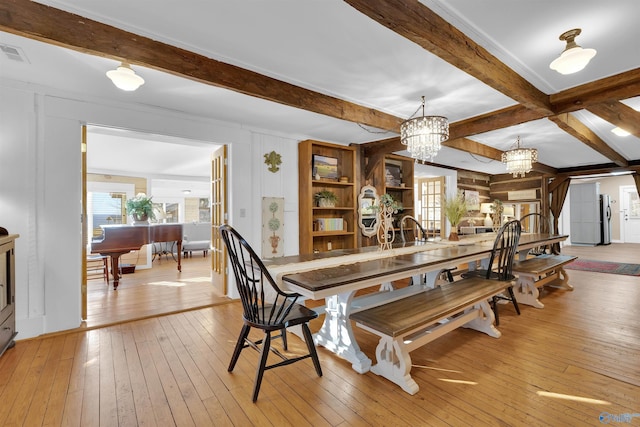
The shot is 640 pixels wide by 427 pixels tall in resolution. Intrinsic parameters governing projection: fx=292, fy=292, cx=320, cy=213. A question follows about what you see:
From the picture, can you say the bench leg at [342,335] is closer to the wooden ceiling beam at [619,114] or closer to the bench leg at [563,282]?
the wooden ceiling beam at [619,114]

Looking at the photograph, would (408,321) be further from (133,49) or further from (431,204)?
(431,204)

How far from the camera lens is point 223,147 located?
3.95 metres

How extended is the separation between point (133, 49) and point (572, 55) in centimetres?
303

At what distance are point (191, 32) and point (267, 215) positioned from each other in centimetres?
259

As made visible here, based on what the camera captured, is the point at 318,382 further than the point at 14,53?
No

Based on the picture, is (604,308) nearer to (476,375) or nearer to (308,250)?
(476,375)

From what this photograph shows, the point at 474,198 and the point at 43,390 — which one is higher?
the point at 474,198

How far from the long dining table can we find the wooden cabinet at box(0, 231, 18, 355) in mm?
2100

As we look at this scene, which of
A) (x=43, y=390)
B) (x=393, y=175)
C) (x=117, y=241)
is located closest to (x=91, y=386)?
(x=43, y=390)

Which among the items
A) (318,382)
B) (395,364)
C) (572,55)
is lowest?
(318,382)

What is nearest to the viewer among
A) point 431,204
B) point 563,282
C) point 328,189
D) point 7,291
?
point 7,291

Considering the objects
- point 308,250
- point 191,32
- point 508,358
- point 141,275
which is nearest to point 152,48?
point 191,32

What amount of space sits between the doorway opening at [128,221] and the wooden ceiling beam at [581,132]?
4478 mm

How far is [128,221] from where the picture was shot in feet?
24.7
